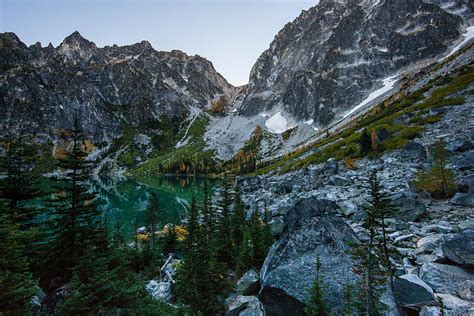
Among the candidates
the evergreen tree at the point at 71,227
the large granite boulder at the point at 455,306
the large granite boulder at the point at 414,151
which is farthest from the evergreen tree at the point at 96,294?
the large granite boulder at the point at 414,151

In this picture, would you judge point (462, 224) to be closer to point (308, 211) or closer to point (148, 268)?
point (308, 211)

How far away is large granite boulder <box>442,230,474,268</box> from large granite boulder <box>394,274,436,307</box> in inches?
71.5

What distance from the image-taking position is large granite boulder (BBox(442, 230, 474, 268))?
349 inches

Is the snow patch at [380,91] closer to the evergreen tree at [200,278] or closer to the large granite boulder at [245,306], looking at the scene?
the evergreen tree at [200,278]

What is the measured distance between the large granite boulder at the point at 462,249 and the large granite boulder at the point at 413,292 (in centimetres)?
182

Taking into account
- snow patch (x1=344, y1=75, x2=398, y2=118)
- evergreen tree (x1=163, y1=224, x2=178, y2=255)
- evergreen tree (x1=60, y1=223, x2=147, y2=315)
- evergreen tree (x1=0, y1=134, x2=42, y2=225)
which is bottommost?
evergreen tree (x1=163, y1=224, x2=178, y2=255)

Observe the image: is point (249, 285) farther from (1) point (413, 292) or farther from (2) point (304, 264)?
(1) point (413, 292)

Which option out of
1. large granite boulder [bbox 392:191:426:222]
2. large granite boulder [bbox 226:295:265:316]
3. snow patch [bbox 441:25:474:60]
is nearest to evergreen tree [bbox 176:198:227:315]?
large granite boulder [bbox 226:295:265:316]

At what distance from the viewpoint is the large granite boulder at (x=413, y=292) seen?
26.1 ft

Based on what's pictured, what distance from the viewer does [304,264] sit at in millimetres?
10992

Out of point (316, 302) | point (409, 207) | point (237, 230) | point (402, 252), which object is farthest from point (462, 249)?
point (237, 230)

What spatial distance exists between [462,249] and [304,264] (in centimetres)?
587

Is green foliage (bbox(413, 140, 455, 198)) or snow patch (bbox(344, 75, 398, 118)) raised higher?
snow patch (bbox(344, 75, 398, 118))

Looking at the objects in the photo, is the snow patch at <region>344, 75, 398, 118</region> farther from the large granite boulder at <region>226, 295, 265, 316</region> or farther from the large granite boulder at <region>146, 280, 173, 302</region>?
the large granite boulder at <region>226, 295, 265, 316</region>
